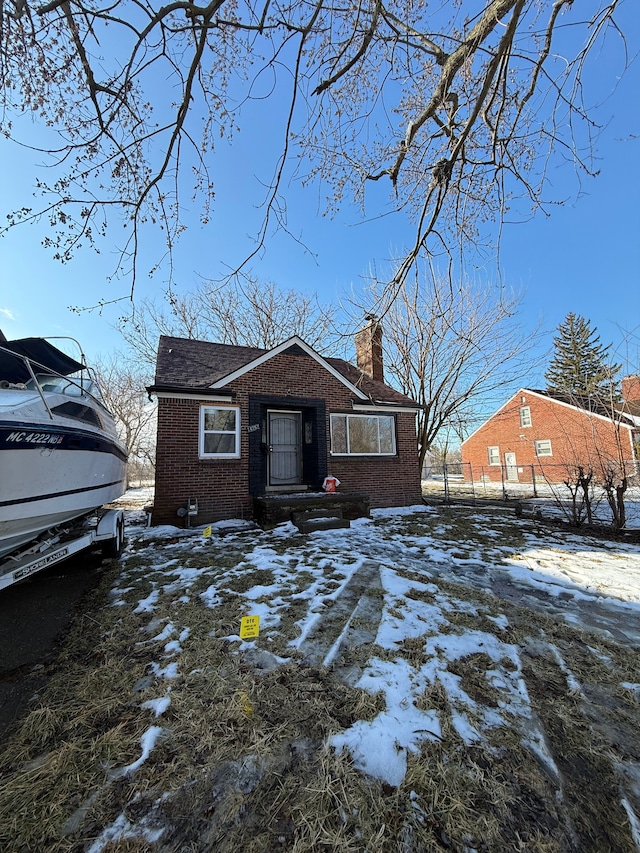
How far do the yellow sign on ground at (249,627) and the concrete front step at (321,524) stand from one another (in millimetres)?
4079

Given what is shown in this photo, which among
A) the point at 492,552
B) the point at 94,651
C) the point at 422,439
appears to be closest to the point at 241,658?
the point at 94,651

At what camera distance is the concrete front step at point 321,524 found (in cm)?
712

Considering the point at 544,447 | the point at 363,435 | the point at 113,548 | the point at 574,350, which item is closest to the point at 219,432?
→ the point at 113,548

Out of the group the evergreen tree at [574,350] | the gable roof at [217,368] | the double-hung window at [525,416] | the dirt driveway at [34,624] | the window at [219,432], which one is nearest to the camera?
the dirt driveway at [34,624]

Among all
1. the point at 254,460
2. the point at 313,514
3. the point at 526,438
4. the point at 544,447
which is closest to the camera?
the point at 313,514

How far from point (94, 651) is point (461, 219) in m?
5.60

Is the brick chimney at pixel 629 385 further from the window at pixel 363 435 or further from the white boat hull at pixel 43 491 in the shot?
the white boat hull at pixel 43 491

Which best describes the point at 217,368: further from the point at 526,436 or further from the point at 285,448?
the point at 526,436

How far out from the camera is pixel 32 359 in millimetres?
4434

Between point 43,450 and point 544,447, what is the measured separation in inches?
1053

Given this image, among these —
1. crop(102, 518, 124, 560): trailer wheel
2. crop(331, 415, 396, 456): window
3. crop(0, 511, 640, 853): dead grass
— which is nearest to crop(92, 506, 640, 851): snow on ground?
crop(0, 511, 640, 853): dead grass

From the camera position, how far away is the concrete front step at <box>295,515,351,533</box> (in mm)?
7119

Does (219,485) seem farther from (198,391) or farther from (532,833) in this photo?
(532,833)

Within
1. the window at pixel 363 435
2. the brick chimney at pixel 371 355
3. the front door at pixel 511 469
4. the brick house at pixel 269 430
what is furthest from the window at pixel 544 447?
the window at pixel 363 435
